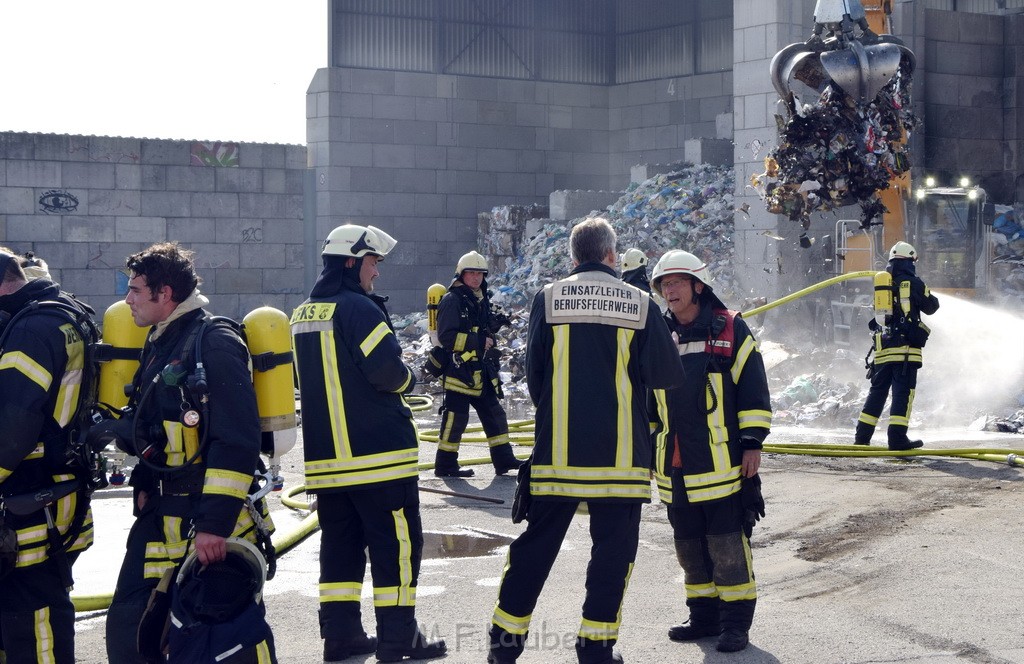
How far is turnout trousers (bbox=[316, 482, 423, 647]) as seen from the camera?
5051 mm

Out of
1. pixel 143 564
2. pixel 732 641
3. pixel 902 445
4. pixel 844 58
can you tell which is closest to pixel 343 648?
pixel 143 564

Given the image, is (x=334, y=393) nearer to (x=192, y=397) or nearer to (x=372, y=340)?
(x=372, y=340)

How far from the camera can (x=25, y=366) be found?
4262 millimetres

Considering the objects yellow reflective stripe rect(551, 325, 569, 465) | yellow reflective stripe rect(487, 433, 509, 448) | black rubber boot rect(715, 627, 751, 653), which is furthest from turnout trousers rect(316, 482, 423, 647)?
yellow reflective stripe rect(487, 433, 509, 448)

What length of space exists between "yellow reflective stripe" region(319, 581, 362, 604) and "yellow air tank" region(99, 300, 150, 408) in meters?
1.23

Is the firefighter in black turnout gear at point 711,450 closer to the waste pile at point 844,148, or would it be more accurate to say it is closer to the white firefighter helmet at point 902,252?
the white firefighter helmet at point 902,252

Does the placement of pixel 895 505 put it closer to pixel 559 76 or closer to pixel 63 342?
pixel 63 342

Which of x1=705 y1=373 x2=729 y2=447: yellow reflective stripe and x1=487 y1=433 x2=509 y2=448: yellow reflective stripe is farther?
x1=487 y1=433 x2=509 y2=448: yellow reflective stripe

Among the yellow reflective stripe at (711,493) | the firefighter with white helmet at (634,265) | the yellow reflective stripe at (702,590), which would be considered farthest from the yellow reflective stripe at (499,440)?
the yellow reflective stripe at (711,493)

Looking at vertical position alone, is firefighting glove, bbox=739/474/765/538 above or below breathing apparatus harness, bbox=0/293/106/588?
below

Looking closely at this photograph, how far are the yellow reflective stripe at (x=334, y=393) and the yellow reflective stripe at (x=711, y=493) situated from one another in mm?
1505

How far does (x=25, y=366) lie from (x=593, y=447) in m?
2.12

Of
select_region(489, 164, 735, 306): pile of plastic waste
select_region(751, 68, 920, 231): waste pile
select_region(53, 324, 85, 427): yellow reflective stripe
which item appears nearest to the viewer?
select_region(53, 324, 85, 427): yellow reflective stripe

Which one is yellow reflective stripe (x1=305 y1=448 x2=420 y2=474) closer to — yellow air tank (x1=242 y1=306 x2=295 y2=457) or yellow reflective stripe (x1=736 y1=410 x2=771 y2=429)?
yellow air tank (x1=242 y1=306 x2=295 y2=457)
